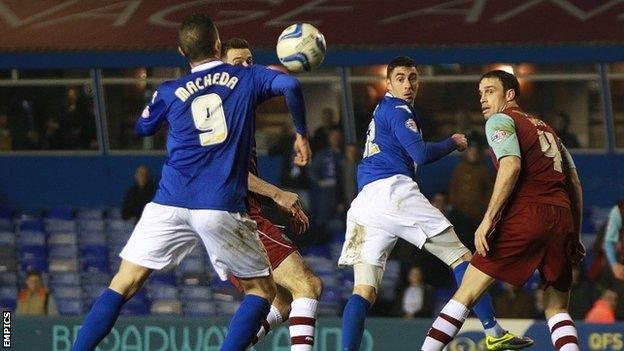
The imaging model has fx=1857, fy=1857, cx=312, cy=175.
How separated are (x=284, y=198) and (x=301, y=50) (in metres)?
0.81

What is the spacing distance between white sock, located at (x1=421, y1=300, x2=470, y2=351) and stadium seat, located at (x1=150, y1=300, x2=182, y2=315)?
25.7 feet

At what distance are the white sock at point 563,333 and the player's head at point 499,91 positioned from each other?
1.20 meters

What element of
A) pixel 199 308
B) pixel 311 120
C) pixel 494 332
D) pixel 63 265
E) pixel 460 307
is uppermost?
pixel 311 120

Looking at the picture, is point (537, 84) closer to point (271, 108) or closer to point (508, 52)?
point (508, 52)

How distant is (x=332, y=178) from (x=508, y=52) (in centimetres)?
209

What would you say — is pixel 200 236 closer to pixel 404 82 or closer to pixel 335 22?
pixel 404 82

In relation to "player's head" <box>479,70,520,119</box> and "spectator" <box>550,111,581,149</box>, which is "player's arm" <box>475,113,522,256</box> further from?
"spectator" <box>550,111,581,149</box>

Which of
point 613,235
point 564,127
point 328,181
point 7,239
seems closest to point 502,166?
point 613,235

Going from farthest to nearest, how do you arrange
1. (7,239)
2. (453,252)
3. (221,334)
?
1. (7,239)
2. (221,334)
3. (453,252)

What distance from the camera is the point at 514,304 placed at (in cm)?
1579

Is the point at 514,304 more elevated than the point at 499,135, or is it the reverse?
the point at 499,135

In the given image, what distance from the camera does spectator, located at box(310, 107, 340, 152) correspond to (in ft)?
57.9

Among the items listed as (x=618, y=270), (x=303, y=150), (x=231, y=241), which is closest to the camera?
(x=303, y=150)

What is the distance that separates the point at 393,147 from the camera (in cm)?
1095
